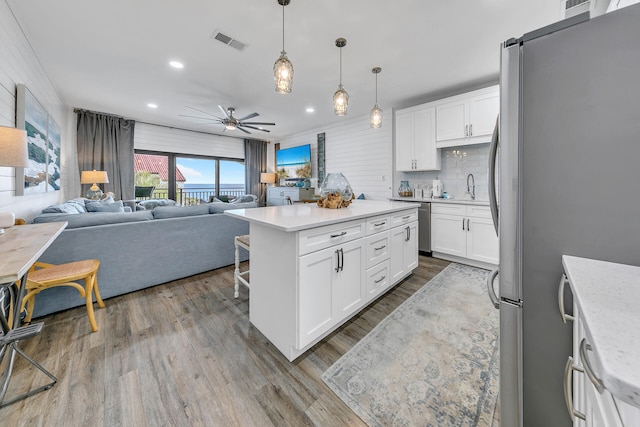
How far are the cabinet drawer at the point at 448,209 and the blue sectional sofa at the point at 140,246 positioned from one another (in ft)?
9.85

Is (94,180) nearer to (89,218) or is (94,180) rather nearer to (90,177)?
(90,177)

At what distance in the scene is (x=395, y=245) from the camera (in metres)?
2.57

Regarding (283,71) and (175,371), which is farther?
(283,71)

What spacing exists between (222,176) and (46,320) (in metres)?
5.64

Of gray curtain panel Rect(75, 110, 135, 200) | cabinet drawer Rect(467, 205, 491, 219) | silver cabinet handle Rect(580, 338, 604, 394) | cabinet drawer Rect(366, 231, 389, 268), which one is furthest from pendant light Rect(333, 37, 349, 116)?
gray curtain panel Rect(75, 110, 135, 200)

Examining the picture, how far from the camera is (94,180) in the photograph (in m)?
4.54

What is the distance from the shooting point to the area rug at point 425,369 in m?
1.30

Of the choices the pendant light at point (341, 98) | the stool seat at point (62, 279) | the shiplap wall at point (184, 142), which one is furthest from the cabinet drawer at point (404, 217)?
the shiplap wall at point (184, 142)

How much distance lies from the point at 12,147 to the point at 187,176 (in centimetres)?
558

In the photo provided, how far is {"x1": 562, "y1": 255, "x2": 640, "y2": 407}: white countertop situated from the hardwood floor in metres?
1.20

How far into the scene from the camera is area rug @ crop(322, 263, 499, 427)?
130cm

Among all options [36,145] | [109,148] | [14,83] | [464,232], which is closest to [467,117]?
[464,232]

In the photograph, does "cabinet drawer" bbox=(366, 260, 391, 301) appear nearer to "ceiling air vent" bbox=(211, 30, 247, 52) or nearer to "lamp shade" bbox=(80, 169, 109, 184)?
"ceiling air vent" bbox=(211, 30, 247, 52)

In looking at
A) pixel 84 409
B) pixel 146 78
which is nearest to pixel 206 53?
pixel 146 78
